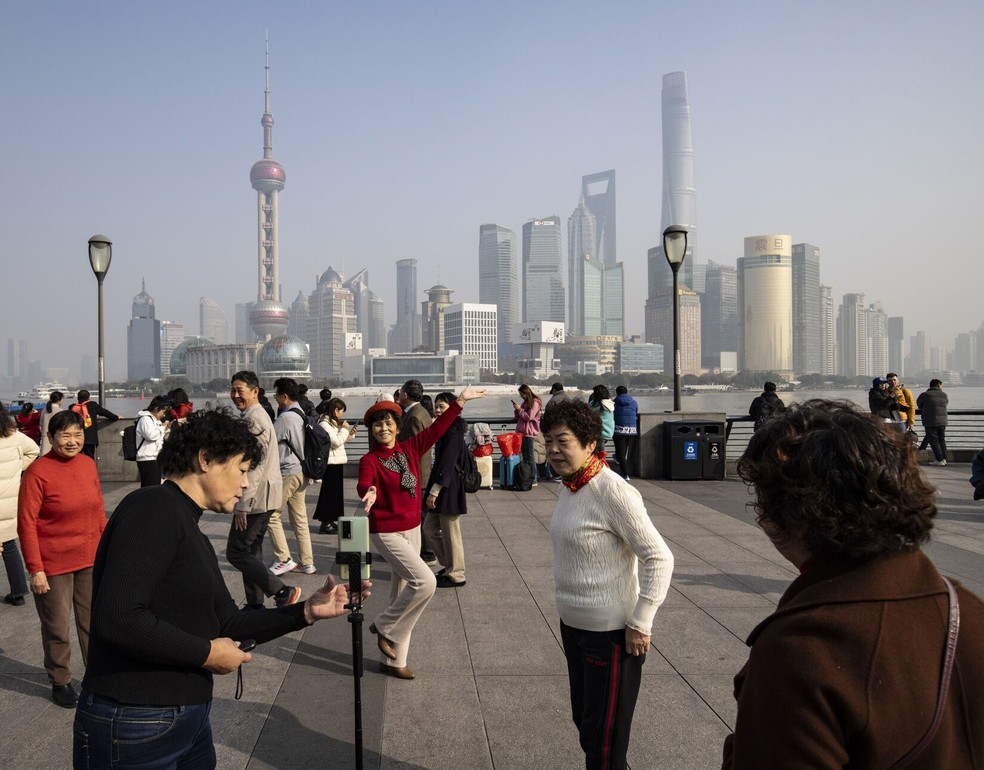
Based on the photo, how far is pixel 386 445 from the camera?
16.0 feet

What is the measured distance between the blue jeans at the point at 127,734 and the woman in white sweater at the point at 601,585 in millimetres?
1466

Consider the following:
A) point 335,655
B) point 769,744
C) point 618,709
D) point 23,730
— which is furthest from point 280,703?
point 769,744

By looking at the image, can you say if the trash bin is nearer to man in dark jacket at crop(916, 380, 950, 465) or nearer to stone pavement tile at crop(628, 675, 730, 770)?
man in dark jacket at crop(916, 380, 950, 465)

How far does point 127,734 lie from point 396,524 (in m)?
2.74

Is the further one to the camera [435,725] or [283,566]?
[283,566]

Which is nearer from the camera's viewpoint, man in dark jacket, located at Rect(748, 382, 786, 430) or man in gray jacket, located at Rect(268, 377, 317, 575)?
man in gray jacket, located at Rect(268, 377, 317, 575)

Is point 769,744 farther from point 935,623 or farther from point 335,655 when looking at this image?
point 335,655

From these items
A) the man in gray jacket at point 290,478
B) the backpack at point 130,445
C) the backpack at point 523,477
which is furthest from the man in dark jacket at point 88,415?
the backpack at point 523,477

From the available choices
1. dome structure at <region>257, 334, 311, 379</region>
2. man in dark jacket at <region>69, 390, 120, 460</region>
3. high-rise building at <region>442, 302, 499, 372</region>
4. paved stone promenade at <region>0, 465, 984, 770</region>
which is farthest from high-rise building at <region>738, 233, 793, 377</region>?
paved stone promenade at <region>0, 465, 984, 770</region>

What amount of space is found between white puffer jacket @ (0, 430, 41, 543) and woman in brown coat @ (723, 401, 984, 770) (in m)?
5.83

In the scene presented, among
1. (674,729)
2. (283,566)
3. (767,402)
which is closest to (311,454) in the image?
(283,566)

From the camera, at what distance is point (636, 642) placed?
2.80 metres

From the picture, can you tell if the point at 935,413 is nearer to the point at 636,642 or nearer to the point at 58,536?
the point at 636,642

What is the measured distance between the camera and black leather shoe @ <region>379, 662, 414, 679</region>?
455 cm
